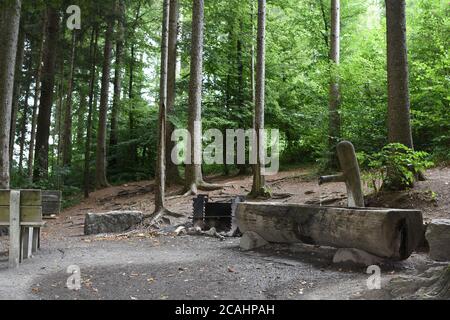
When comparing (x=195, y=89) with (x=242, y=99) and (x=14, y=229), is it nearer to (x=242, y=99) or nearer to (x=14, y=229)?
(x=242, y=99)

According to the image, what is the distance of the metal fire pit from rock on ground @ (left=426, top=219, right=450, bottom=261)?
199 inches

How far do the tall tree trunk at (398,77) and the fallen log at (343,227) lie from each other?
11.0ft

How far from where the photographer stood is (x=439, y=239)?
20.1 feet

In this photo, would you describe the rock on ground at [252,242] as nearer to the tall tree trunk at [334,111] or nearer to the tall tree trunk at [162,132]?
the tall tree trunk at [162,132]

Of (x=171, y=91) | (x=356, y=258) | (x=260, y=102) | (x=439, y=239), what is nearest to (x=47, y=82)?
(x=171, y=91)

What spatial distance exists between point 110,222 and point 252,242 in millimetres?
4433

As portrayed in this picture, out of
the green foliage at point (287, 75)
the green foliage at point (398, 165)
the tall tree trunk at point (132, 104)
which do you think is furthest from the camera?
the tall tree trunk at point (132, 104)

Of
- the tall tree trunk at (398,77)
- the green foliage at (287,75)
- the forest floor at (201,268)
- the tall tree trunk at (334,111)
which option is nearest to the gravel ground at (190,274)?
the forest floor at (201,268)

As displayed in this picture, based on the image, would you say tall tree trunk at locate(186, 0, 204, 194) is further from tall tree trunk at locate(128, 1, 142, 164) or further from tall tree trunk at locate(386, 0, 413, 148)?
tall tree trunk at locate(128, 1, 142, 164)

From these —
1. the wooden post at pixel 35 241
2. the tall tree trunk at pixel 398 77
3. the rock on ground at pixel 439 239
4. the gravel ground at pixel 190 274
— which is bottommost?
the gravel ground at pixel 190 274

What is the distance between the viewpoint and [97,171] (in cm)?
2158

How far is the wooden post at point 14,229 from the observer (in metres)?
6.51

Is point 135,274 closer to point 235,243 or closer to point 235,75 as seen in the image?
point 235,243

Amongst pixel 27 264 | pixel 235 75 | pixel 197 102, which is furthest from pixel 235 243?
pixel 235 75
